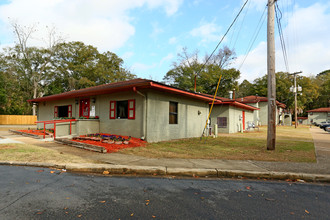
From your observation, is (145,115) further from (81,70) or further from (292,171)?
(81,70)

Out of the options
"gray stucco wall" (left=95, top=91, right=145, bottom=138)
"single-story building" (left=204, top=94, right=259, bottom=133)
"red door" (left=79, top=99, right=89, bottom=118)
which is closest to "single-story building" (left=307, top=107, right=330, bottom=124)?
"single-story building" (left=204, top=94, right=259, bottom=133)

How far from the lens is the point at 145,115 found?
983 cm

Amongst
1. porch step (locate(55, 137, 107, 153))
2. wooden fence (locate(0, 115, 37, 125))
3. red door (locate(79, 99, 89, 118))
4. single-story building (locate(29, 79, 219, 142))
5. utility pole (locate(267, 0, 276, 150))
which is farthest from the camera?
wooden fence (locate(0, 115, 37, 125))

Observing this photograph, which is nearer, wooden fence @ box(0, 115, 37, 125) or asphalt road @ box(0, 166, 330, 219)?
asphalt road @ box(0, 166, 330, 219)

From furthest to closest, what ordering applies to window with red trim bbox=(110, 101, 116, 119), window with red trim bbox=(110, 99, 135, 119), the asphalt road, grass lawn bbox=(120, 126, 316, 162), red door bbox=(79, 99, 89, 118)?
1. red door bbox=(79, 99, 89, 118)
2. window with red trim bbox=(110, 101, 116, 119)
3. window with red trim bbox=(110, 99, 135, 119)
4. grass lawn bbox=(120, 126, 316, 162)
5. the asphalt road

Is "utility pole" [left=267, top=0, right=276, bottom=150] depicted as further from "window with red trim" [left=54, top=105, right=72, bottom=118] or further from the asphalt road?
"window with red trim" [left=54, top=105, right=72, bottom=118]

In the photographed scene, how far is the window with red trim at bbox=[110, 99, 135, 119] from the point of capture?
10.5m

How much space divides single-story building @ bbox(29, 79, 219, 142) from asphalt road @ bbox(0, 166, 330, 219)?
5.62m

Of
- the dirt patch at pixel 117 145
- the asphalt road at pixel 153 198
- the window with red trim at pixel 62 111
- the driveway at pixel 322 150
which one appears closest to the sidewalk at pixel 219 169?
the asphalt road at pixel 153 198

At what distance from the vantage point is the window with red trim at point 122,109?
10.5 meters

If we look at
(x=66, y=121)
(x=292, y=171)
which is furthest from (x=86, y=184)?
(x=66, y=121)

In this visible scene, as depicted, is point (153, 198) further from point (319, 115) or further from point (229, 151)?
point (319, 115)

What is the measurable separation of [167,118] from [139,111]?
1.92 m

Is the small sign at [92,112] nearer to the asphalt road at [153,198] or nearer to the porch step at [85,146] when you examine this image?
the porch step at [85,146]
